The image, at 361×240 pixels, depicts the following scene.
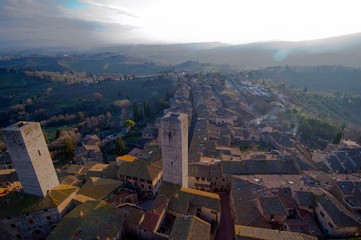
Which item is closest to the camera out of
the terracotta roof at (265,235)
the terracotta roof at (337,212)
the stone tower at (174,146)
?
the terracotta roof at (265,235)

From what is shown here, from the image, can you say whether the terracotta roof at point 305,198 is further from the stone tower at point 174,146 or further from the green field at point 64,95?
the green field at point 64,95

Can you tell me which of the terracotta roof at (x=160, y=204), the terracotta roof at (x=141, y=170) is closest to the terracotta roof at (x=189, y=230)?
the terracotta roof at (x=160, y=204)

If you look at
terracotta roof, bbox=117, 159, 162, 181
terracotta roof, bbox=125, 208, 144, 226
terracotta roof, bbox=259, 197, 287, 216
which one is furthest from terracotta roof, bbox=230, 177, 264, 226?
terracotta roof, bbox=125, 208, 144, 226

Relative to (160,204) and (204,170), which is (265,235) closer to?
(160,204)

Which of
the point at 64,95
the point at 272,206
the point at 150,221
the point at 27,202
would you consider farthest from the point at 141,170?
the point at 64,95

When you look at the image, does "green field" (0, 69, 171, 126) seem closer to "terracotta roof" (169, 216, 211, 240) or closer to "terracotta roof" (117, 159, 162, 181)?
"terracotta roof" (117, 159, 162, 181)

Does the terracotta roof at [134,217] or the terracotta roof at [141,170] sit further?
the terracotta roof at [141,170]

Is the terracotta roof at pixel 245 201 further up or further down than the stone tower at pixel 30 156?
further down
